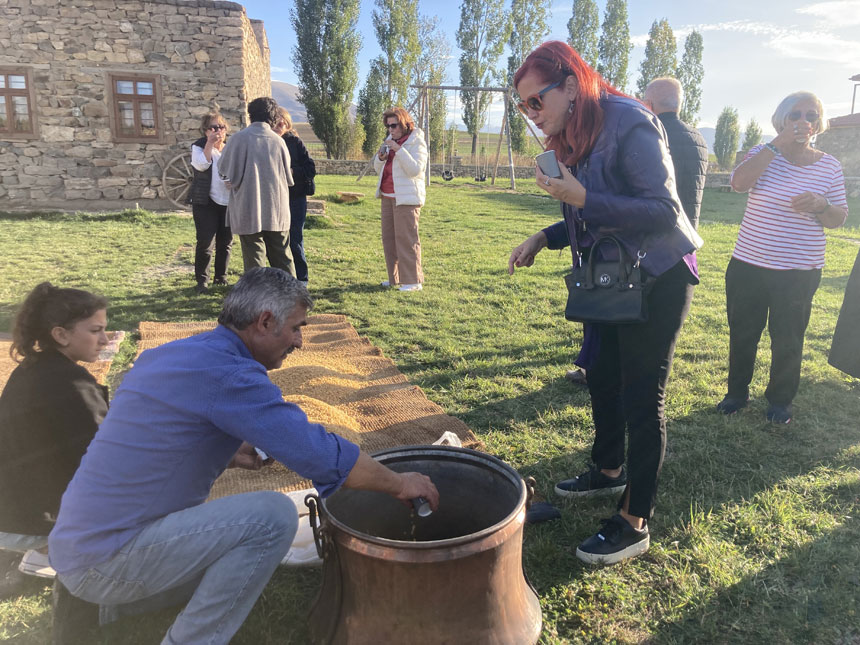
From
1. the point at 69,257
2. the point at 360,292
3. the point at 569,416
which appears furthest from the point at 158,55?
the point at 569,416

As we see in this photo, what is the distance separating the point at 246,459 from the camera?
2180 millimetres

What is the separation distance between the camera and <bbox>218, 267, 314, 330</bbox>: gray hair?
5.84 ft

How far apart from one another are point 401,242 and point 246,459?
4.70 m

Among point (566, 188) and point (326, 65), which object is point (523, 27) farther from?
point (566, 188)

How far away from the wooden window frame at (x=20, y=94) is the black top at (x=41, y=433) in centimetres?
1316

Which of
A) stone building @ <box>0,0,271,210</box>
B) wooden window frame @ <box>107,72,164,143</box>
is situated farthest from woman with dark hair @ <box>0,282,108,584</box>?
wooden window frame @ <box>107,72,164,143</box>

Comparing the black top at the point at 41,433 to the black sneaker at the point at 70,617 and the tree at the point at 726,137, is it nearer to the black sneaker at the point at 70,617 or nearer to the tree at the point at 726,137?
the black sneaker at the point at 70,617

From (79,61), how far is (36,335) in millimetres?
13037

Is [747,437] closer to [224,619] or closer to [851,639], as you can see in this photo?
[851,639]

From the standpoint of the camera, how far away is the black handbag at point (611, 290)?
215 centimetres

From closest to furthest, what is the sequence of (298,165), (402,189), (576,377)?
(576,377) → (298,165) → (402,189)

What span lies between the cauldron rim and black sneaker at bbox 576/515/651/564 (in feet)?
2.02

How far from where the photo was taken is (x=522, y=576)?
2.02 meters

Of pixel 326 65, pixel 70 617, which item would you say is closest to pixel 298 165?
pixel 70 617
